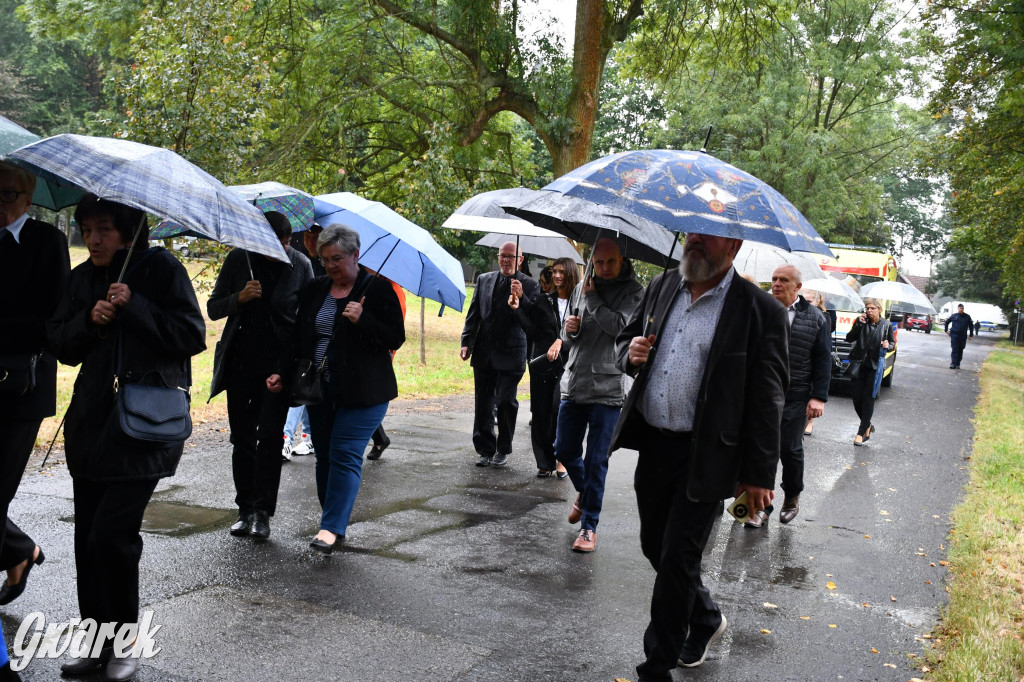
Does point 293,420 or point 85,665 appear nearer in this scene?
point 85,665

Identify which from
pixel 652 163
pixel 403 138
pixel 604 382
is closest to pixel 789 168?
pixel 403 138

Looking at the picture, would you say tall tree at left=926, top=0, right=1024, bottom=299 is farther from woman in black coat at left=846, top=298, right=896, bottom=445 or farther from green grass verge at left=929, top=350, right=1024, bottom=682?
green grass verge at left=929, top=350, right=1024, bottom=682

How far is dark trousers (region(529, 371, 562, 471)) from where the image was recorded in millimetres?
8875

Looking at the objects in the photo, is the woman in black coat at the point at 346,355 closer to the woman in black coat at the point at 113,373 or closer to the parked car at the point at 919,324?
the woman in black coat at the point at 113,373

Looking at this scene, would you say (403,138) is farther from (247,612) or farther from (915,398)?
(247,612)

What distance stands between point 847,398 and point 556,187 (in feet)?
53.3

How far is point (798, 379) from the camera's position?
805 centimetres

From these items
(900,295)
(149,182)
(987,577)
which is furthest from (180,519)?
(900,295)

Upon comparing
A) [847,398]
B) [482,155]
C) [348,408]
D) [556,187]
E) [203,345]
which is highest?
[482,155]

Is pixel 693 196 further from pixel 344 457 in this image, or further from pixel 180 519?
pixel 180 519

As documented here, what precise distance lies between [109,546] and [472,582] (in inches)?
89.4

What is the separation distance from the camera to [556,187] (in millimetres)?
4488

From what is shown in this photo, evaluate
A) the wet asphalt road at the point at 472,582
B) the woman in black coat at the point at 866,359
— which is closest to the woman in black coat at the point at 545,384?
the wet asphalt road at the point at 472,582

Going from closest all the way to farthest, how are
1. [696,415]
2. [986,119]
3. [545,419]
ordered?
1. [696,415]
2. [545,419]
3. [986,119]
